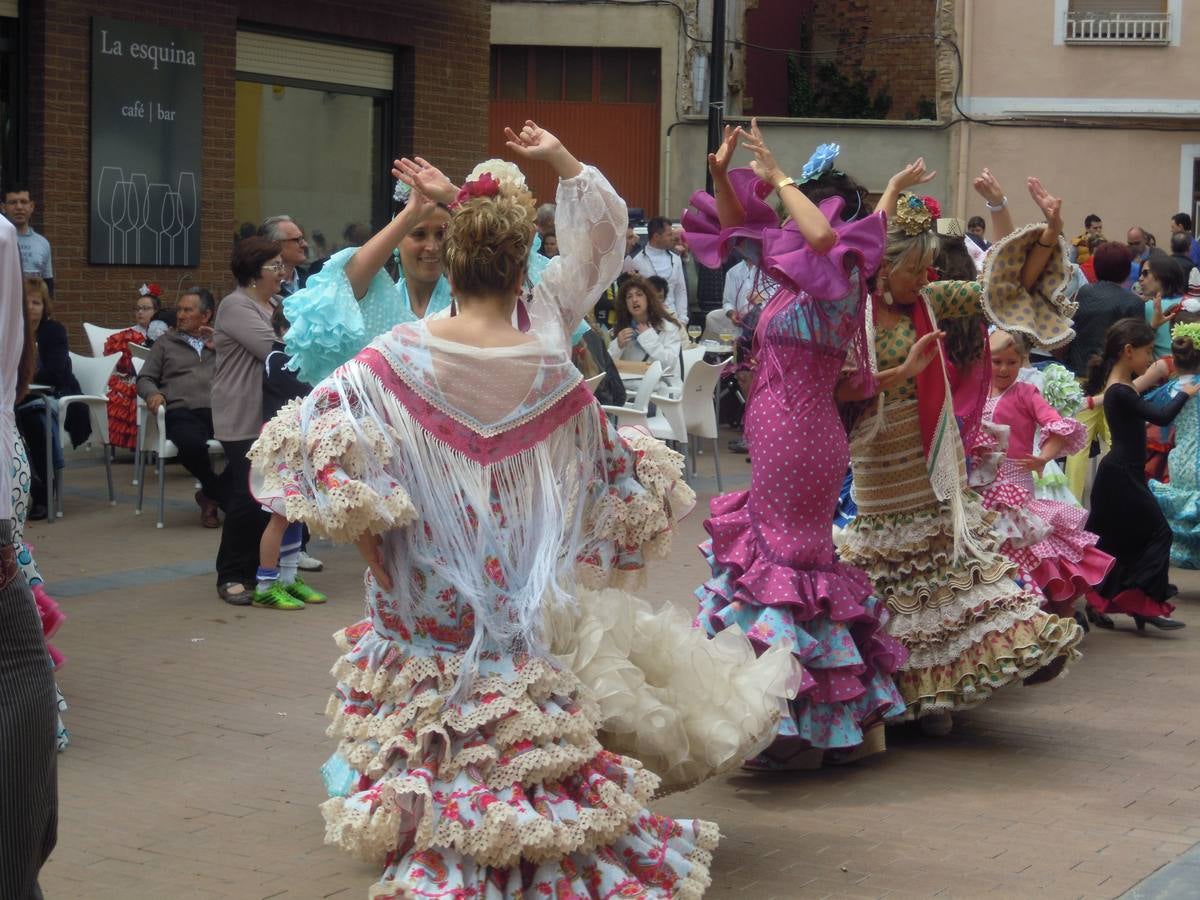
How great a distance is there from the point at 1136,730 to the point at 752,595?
195cm

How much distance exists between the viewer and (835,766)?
6.08m

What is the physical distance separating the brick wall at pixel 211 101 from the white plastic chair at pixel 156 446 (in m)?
2.89

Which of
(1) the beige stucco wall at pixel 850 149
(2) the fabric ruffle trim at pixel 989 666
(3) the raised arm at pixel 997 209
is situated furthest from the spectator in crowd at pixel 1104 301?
(1) the beige stucco wall at pixel 850 149

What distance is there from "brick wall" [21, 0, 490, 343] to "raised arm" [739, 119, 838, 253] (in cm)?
946

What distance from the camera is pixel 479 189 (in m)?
4.23

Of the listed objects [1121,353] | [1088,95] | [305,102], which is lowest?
[1121,353]

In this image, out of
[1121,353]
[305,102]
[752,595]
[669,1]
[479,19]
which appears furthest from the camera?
[669,1]

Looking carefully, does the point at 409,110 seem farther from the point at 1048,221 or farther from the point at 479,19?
the point at 1048,221

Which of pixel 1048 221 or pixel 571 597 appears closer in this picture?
pixel 571 597


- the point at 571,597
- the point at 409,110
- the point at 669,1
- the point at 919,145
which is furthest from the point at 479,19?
the point at 571,597

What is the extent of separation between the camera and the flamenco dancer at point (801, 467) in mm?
5613

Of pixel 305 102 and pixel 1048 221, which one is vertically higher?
pixel 305 102

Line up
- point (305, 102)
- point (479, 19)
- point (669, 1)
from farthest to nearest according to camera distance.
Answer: point (669, 1) → point (479, 19) → point (305, 102)

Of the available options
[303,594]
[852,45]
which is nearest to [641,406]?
[303,594]
